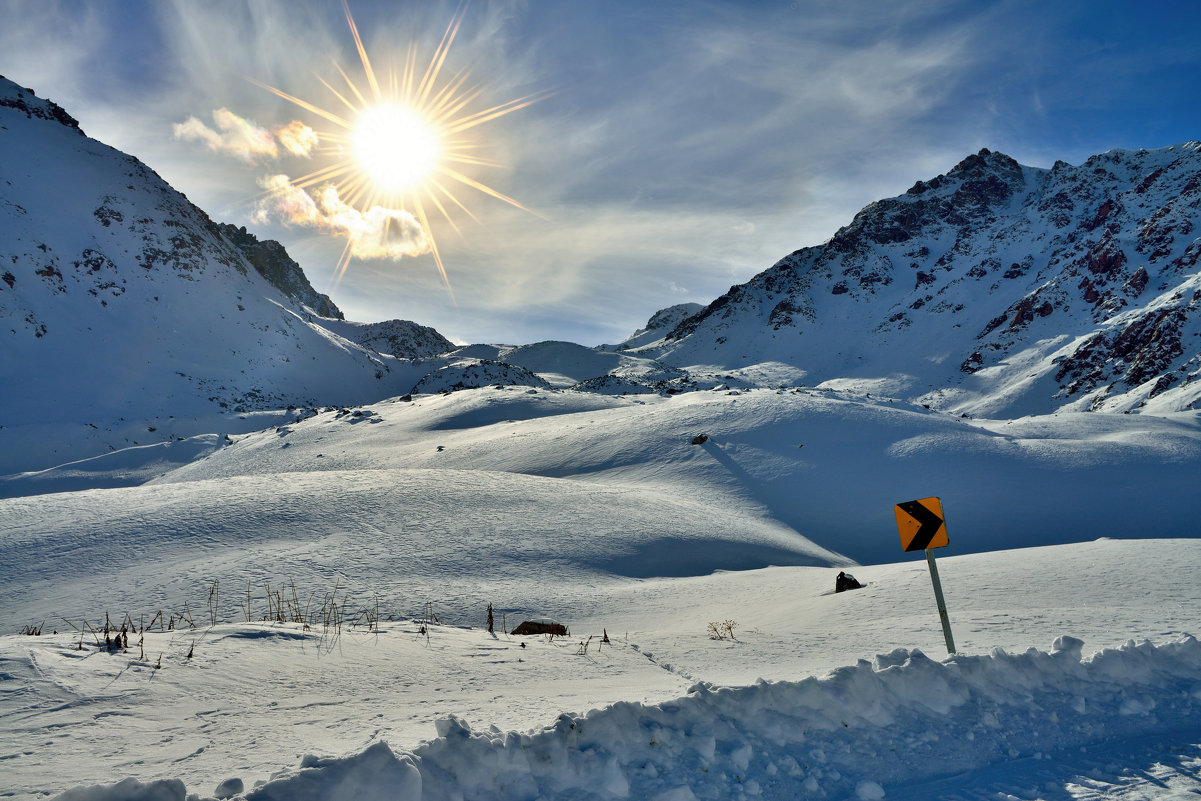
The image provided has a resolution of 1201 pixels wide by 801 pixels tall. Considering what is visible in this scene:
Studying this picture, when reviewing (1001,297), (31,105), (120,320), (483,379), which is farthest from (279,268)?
(1001,297)

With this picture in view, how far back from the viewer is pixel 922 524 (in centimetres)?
594

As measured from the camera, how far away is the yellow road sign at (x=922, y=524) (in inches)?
230

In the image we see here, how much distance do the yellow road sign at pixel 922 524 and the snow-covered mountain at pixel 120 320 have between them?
49562mm

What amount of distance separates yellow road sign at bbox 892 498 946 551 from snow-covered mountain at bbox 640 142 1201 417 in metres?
58.6

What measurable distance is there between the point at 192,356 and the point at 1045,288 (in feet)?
388

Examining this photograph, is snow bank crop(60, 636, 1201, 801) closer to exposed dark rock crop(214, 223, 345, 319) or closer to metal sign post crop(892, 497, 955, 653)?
metal sign post crop(892, 497, 955, 653)

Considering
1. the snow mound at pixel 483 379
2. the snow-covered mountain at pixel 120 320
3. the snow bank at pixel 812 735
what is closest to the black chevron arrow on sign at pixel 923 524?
the snow bank at pixel 812 735

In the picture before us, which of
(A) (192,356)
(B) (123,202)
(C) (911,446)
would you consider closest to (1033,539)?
(C) (911,446)

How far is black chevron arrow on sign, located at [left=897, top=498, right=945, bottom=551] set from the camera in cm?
586

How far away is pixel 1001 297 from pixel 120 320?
126 m

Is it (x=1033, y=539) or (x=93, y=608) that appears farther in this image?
(x=1033, y=539)

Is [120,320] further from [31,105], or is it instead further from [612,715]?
[612,715]

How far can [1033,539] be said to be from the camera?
1650 cm

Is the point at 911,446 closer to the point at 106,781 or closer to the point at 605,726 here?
the point at 605,726
